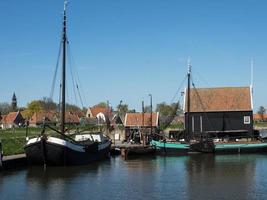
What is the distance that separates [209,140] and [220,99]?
39.4 feet

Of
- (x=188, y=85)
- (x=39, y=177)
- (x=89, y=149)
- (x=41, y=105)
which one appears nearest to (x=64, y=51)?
(x=89, y=149)

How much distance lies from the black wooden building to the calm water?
18762 millimetres

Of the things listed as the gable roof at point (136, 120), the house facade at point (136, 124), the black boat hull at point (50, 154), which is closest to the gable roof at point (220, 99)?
the house facade at point (136, 124)

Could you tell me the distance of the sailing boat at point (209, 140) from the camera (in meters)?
64.2

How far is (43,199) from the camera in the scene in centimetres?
3141

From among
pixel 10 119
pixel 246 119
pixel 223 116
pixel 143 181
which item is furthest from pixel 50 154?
pixel 10 119

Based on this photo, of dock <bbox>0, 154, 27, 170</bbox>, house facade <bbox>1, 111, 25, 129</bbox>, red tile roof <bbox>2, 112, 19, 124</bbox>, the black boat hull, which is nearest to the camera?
dock <bbox>0, 154, 27, 170</bbox>

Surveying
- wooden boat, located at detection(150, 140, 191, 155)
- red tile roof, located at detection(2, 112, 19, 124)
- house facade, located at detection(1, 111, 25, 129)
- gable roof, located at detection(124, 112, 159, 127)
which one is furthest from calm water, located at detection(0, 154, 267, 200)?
red tile roof, located at detection(2, 112, 19, 124)

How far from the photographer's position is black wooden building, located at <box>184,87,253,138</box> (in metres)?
73.8

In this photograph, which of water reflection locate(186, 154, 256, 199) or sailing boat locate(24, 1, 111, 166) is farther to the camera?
sailing boat locate(24, 1, 111, 166)

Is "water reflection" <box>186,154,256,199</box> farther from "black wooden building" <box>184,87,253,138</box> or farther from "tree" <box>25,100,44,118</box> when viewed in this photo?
"tree" <box>25,100,44,118</box>

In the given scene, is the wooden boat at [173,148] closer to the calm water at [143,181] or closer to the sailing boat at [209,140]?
the sailing boat at [209,140]

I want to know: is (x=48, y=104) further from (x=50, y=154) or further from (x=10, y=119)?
(x=10, y=119)

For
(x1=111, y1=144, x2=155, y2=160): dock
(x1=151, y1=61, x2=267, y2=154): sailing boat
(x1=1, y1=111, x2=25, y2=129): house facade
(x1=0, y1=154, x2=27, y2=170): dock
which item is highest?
(x1=1, y1=111, x2=25, y2=129): house facade
